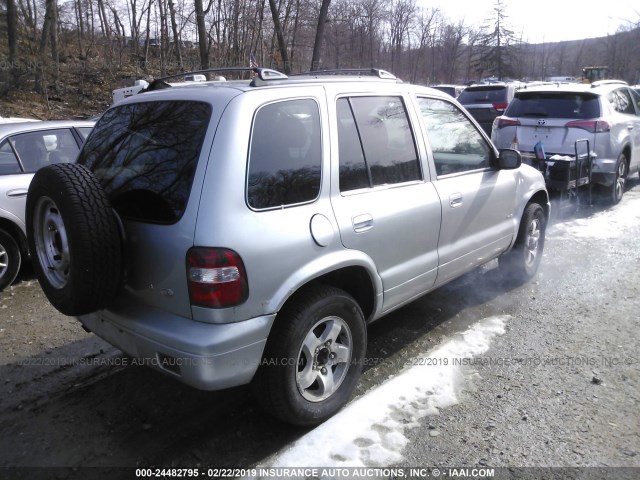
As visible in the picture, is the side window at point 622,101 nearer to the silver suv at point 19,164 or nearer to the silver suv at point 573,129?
the silver suv at point 573,129

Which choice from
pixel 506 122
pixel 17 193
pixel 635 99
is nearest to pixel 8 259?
pixel 17 193

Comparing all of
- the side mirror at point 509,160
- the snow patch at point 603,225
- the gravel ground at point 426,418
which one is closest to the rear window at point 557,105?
the snow patch at point 603,225

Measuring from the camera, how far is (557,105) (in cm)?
798

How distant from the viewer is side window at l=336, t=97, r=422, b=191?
10.2 ft

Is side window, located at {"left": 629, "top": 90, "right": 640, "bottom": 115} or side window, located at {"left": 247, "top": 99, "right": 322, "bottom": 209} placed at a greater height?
side window, located at {"left": 629, "top": 90, "right": 640, "bottom": 115}

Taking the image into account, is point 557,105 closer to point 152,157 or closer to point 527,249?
point 527,249

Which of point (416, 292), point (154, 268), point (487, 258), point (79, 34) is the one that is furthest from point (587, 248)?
point (79, 34)

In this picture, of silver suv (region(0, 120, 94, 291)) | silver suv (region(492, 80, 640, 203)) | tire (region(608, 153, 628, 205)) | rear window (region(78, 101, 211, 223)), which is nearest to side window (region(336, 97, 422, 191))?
rear window (region(78, 101, 211, 223))

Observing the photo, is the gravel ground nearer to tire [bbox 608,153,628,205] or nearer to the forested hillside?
tire [bbox 608,153,628,205]

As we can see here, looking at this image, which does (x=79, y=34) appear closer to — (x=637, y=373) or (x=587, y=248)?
(x=587, y=248)

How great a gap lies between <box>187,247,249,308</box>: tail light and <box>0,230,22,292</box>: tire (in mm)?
3773

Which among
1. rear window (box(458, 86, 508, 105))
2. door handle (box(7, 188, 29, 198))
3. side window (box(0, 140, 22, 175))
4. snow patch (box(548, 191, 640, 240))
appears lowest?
snow patch (box(548, 191, 640, 240))

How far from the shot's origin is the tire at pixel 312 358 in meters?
2.68

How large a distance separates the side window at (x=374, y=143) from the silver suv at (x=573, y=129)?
4386 mm
